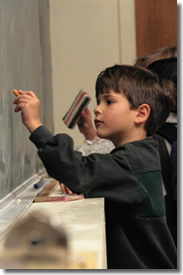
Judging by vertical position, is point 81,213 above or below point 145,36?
below

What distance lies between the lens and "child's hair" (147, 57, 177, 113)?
0.70m

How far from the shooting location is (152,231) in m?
0.65

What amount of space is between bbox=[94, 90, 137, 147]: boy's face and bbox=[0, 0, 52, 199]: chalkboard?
9cm

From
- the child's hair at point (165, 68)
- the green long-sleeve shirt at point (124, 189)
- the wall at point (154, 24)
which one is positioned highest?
the wall at point (154, 24)

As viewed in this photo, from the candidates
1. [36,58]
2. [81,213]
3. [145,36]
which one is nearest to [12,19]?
[36,58]

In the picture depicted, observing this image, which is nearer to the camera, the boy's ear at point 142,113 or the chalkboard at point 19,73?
the chalkboard at point 19,73

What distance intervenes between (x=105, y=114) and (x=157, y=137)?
0.25 meters

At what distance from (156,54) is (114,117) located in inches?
7.0

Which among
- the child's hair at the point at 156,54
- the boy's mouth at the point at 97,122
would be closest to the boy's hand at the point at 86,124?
the boy's mouth at the point at 97,122

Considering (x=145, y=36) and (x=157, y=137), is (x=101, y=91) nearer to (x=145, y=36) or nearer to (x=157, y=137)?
(x=145, y=36)

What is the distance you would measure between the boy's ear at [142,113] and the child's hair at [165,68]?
0.16 ft

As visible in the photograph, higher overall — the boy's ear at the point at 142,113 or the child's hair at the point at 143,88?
the child's hair at the point at 143,88

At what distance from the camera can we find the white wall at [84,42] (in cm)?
61

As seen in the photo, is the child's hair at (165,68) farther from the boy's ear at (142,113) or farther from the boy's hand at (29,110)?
the boy's hand at (29,110)
